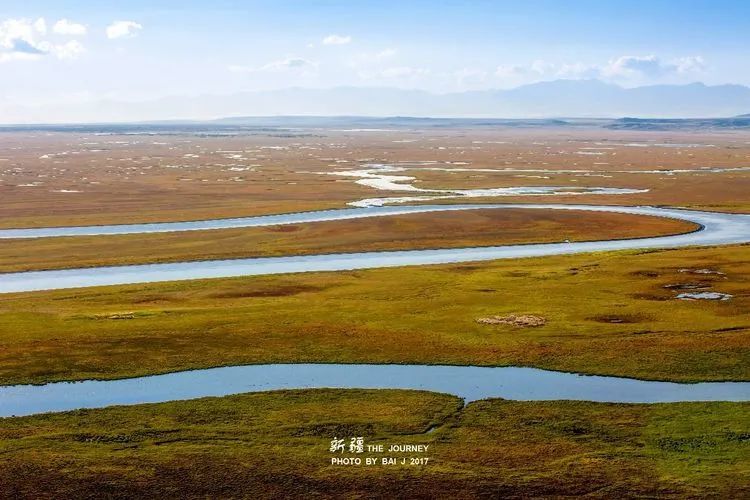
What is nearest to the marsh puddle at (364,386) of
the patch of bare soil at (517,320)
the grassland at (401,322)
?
the grassland at (401,322)

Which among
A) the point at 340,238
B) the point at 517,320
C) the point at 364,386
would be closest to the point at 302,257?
the point at 340,238

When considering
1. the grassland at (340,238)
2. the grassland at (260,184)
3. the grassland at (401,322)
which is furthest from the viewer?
the grassland at (260,184)

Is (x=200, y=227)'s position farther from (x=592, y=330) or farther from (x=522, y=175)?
(x=522, y=175)

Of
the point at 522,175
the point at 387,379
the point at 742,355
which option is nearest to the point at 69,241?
the point at 387,379

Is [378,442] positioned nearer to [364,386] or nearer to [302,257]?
[364,386]

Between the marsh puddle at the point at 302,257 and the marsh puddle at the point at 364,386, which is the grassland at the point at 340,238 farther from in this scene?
the marsh puddle at the point at 364,386

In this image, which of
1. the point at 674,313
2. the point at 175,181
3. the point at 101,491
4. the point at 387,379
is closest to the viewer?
the point at 101,491

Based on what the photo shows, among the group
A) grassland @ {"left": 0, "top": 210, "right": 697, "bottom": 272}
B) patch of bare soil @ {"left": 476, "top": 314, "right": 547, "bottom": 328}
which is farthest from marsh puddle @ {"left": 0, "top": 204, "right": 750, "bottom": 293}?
patch of bare soil @ {"left": 476, "top": 314, "right": 547, "bottom": 328}
